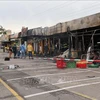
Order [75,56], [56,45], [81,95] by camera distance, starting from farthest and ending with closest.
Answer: [56,45] → [75,56] → [81,95]

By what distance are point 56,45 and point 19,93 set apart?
72.0 feet

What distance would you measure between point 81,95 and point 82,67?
8.84m

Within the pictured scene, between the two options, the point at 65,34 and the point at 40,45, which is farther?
the point at 40,45

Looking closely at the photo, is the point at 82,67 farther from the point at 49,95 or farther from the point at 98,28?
the point at 49,95

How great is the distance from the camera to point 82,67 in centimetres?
1697

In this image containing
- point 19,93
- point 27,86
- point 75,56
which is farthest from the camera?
point 75,56

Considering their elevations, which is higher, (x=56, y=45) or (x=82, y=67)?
(x=56, y=45)

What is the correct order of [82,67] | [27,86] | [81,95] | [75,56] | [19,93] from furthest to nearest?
[75,56] < [82,67] < [27,86] < [19,93] < [81,95]

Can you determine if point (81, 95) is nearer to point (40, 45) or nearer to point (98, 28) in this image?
→ point (98, 28)

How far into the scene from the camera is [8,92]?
8992 mm

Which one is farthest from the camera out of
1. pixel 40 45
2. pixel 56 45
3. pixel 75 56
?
pixel 40 45

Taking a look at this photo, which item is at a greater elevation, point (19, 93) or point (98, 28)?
point (98, 28)

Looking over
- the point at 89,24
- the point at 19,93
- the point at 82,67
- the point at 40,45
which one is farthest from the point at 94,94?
the point at 40,45

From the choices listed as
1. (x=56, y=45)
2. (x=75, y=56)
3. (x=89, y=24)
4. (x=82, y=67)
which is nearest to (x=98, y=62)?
(x=82, y=67)
